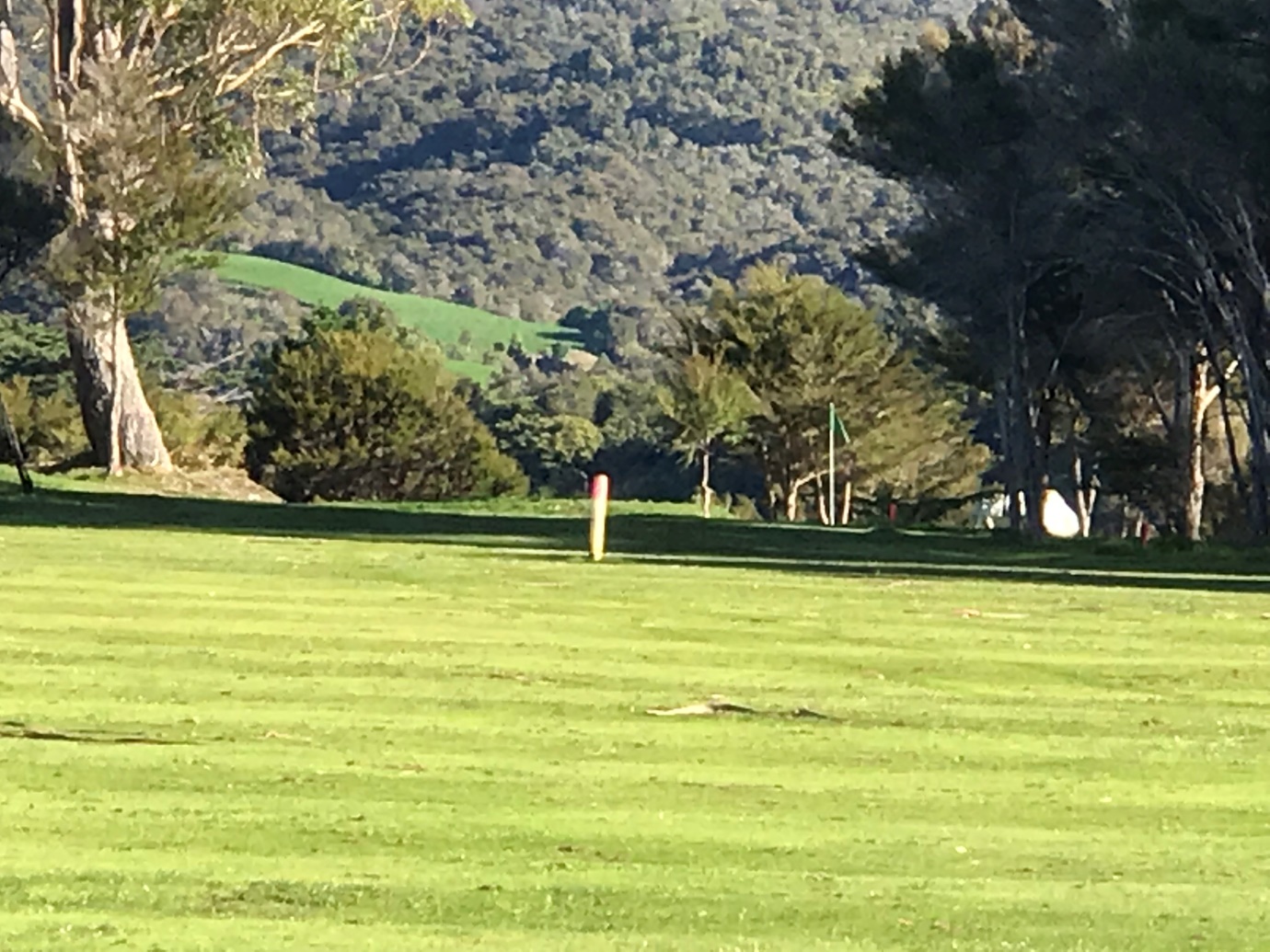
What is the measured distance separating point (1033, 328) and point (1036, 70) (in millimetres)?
6512

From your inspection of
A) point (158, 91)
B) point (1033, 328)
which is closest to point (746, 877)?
point (158, 91)

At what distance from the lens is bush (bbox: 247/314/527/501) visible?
60.0 m

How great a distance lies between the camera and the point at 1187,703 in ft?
47.6

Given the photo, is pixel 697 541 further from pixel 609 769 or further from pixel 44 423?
A: pixel 44 423

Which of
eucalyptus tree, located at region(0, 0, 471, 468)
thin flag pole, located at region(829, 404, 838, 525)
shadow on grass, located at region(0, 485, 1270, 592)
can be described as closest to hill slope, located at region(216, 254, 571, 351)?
thin flag pole, located at region(829, 404, 838, 525)

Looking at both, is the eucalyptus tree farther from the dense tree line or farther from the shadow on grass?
the dense tree line

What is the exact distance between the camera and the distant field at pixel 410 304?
5645 inches

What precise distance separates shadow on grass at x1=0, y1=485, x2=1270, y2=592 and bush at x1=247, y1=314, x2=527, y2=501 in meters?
19.0

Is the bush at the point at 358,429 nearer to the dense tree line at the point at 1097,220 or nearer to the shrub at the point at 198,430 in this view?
the shrub at the point at 198,430

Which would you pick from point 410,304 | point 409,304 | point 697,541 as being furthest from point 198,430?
point 410,304

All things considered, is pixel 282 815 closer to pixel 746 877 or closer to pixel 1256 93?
pixel 746 877

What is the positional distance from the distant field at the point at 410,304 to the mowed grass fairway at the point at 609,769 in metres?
115

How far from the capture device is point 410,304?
504 ft

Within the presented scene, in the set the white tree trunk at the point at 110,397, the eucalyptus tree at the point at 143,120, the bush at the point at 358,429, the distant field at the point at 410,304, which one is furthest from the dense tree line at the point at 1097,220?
the distant field at the point at 410,304
